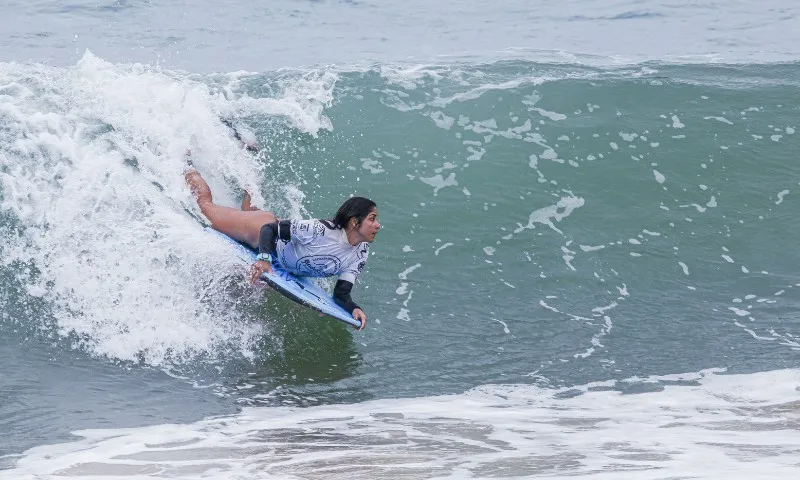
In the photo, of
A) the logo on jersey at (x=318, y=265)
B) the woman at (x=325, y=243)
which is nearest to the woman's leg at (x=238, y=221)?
the woman at (x=325, y=243)

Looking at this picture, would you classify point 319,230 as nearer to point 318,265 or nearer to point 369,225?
point 318,265

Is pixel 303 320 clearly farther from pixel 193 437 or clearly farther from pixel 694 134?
pixel 694 134

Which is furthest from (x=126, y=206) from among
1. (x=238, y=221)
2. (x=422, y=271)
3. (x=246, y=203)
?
(x=422, y=271)

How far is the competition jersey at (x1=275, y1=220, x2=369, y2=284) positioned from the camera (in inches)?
306

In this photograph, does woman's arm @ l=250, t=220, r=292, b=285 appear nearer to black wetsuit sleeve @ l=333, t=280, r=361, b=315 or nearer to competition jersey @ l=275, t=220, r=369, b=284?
competition jersey @ l=275, t=220, r=369, b=284

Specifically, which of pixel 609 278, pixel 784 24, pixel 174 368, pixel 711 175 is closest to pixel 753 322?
pixel 609 278

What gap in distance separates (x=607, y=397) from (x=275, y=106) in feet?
23.0

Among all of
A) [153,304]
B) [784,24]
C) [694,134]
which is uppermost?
[784,24]

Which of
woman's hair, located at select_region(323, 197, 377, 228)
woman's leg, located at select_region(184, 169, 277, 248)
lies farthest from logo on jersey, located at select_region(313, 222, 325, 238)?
woman's leg, located at select_region(184, 169, 277, 248)

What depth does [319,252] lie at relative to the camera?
308 inches

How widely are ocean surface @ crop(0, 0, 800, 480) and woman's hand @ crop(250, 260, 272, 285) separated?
1.92 feet

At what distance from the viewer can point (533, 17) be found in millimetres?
20156

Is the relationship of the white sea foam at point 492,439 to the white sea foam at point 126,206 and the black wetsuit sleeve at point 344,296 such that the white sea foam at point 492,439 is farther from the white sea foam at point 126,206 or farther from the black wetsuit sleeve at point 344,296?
the white sea foam at point 126,206

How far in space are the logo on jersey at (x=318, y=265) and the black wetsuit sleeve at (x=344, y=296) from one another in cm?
16
